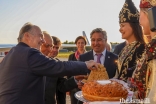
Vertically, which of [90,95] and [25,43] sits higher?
[25,43]

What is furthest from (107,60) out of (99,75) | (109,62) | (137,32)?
(99,75)

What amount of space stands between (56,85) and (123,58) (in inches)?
57.2

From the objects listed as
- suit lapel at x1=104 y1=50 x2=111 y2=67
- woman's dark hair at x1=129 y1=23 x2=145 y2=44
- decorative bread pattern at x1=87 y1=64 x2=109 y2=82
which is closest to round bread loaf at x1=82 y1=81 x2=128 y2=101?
decorative bread pattern at x1=87 y1=64 x2=109 y2=82

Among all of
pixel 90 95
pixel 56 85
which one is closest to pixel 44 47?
pixel 56 85

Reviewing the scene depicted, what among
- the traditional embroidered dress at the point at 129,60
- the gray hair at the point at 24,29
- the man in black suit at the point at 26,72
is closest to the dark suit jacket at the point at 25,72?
the man in black suit at the point at 26,72

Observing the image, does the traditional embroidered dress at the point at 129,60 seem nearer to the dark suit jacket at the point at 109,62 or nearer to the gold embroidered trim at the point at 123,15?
the gold embroidered trim at the point at 123,15

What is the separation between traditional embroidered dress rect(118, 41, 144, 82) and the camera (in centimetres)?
282

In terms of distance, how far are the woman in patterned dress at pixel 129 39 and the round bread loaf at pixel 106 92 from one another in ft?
2.07

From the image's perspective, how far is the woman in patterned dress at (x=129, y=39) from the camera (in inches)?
112

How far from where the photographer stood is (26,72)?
2809 millimetres

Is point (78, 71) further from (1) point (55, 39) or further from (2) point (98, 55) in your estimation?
(1) point (55, 39)

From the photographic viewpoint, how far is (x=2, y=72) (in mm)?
2912

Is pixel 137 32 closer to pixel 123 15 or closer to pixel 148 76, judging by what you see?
pixel 123 15

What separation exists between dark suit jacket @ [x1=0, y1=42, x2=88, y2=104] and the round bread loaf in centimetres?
65
